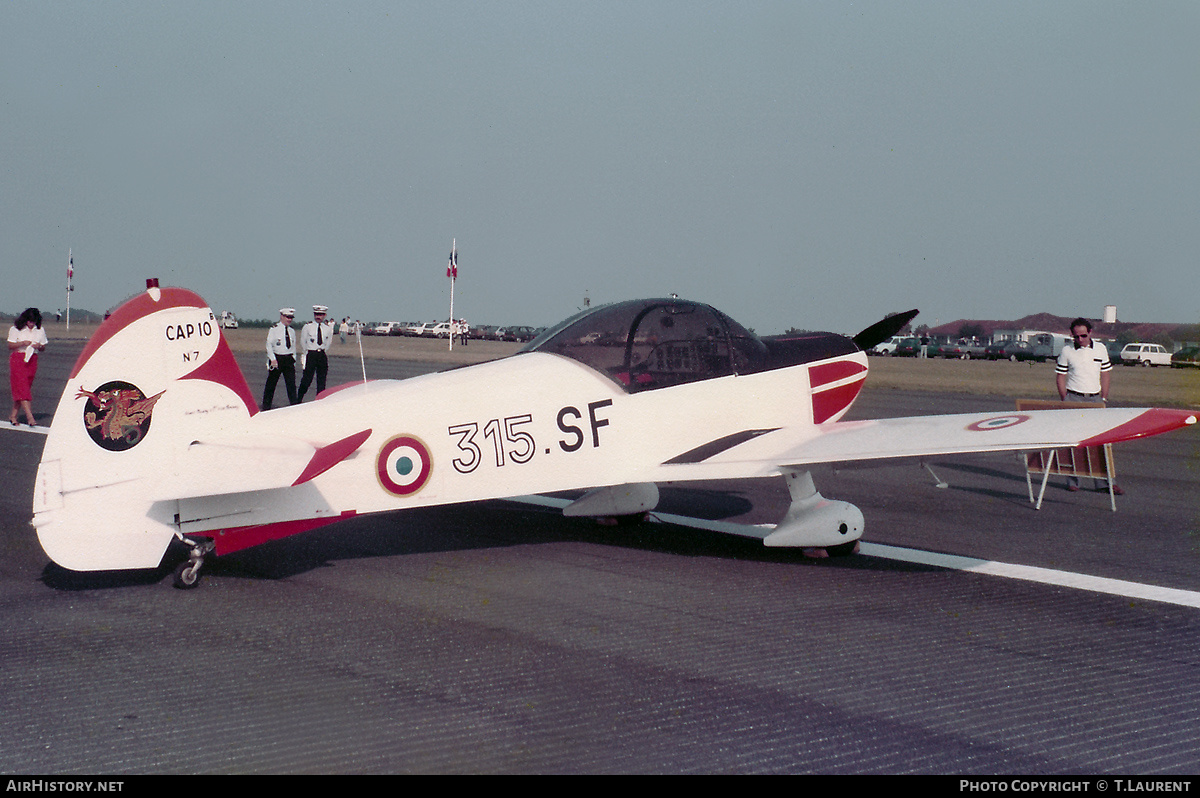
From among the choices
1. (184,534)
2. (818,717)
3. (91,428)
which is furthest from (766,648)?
(91,428)

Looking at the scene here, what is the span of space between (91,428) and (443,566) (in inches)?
98.1

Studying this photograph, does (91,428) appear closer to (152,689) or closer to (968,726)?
(152,689)

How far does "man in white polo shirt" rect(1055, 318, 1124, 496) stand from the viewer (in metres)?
11.1

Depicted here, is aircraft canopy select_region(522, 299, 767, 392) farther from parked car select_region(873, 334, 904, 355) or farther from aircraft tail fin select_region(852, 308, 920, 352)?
parked car select_region(873, 334, 904, 355)

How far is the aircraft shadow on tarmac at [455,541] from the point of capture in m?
6.58

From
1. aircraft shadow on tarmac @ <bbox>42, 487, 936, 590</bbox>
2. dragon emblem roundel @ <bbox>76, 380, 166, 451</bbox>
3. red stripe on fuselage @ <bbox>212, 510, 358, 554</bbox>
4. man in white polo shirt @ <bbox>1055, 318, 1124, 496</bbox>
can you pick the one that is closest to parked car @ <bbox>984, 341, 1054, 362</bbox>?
man in white polo shirt @ <bbox>1055, 318, 1124, 496</bbox>

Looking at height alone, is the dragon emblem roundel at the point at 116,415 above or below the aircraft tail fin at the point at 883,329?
below

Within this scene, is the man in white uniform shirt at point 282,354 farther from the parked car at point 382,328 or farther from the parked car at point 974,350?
the parked car at point 382,328

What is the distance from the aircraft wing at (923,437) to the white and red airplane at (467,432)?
0.02 m

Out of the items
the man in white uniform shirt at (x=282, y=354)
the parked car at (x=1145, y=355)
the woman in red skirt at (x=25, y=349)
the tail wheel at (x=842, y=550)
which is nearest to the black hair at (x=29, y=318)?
the woman in red skirt at (x=25, y=349)

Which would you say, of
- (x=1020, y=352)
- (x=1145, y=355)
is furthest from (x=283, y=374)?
(x=1020, y=352)

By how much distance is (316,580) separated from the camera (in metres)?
6.45

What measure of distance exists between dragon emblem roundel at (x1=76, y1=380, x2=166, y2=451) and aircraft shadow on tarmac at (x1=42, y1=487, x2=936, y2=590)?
1177 millimetres

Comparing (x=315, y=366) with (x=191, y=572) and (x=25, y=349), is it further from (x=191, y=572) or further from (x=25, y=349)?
(x=191, y=572)
